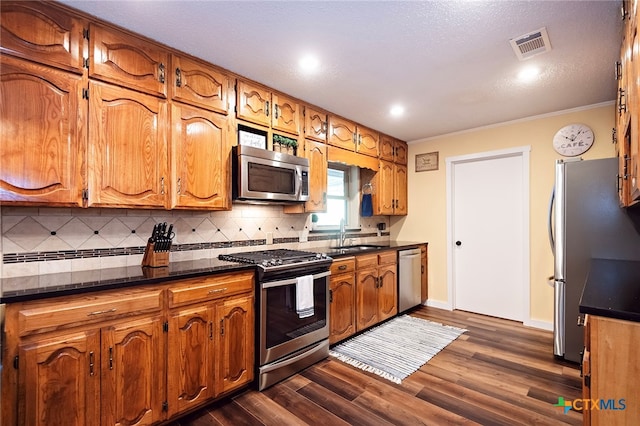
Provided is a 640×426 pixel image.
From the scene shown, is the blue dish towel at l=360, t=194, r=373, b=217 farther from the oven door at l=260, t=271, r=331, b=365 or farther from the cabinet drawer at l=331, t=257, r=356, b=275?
the oven door at l=260, t=271, r=331, b=365

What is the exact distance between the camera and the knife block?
2117 millimetres

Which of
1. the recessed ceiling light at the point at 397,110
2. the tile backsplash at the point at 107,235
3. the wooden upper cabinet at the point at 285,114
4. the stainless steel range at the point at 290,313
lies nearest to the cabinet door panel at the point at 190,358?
the stainless steel range at the point at 290,313

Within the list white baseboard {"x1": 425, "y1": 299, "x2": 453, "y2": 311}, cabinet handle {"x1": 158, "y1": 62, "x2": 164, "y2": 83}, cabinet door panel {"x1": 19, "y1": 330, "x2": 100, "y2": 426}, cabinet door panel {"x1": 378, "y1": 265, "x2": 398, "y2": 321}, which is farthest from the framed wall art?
cabinet door panel {"x1": 19, "y1": 330, "x2": 100, "y2": 426}

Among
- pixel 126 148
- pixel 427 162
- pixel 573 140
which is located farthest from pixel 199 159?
pixel 573 140

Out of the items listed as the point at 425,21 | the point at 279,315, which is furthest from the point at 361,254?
the point at 425,21

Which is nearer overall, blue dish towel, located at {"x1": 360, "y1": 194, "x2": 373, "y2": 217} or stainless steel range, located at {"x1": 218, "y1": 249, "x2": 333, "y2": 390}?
stainless steel range, located at {"x1": 218, "y1": 249, "x2": 333, "y2": 390}

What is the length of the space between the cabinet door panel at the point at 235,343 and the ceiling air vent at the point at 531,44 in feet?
8.37

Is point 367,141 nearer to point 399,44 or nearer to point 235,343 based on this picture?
point 399,44

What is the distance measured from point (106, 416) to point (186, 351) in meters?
0.46

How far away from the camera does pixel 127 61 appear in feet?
6.49

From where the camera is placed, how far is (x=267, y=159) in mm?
2656

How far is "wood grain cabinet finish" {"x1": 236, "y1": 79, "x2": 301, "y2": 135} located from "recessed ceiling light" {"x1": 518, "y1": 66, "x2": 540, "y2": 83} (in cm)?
195

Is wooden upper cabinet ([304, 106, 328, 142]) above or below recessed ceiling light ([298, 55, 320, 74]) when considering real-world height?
below

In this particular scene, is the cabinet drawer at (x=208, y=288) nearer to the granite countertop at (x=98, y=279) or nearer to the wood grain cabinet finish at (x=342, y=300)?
the granite countertop at (x=98, y=279)
